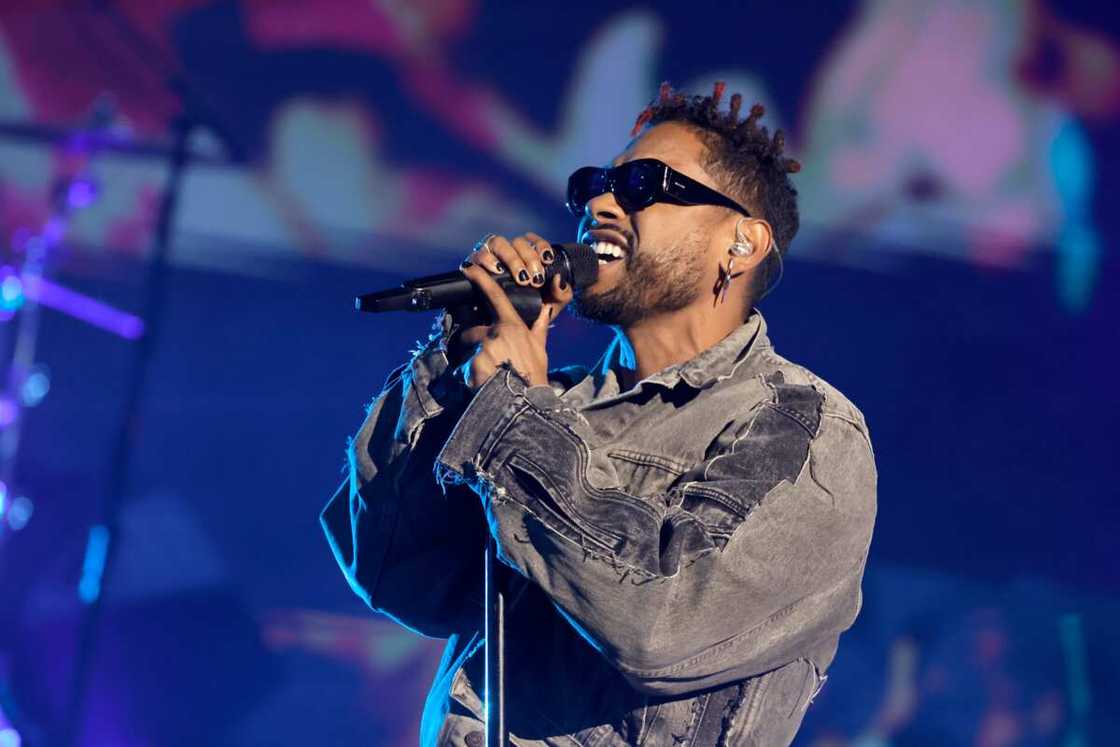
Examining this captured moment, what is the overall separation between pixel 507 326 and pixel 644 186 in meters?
0.47

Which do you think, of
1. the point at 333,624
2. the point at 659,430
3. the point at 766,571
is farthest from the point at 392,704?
the point at 766,571

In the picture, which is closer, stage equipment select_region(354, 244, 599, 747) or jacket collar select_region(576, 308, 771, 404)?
stage equipment select_region(354, 244, 599, 747)

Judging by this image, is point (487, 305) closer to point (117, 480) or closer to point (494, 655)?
point (494, 655)

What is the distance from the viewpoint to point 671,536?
1.53 m

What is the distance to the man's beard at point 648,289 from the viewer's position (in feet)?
6.48

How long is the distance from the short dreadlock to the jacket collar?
159 millimetres

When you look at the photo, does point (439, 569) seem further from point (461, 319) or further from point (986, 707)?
point (986, 707)

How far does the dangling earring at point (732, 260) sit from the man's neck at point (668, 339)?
0.05 metres

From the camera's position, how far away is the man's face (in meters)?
1.97

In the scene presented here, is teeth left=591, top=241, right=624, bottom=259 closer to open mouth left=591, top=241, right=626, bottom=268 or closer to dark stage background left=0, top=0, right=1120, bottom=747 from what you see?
open mouth left=591, top=241, right=626, bottom=268

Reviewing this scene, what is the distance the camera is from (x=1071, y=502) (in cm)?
358

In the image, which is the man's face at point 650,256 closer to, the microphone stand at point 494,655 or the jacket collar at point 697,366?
the jacket collar at point 697,366

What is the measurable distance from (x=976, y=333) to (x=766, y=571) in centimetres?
241

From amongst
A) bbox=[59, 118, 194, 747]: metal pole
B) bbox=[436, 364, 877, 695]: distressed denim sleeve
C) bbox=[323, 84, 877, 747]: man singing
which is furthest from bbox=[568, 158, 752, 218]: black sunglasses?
bbox=[59, 118, 194, 747]: metal pole
